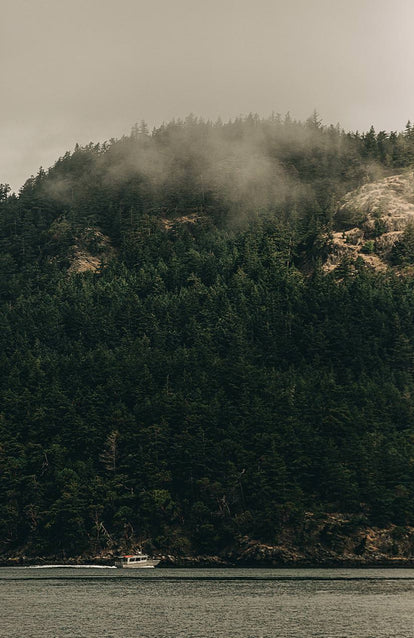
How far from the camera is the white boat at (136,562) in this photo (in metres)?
170

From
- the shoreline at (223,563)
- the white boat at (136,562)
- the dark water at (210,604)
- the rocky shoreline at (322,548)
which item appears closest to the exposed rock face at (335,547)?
the rocky shoreline at (322,548)

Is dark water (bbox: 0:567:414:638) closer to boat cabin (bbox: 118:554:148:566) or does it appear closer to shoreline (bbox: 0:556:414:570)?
boat cabin (bbox: 118:554:148:566)

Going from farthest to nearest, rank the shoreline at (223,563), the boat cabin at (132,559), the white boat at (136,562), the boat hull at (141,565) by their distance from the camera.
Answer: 1. the shoreline at (223,563)
2. the boat cabin at (132,559)
3. the white boat at (136,562)
4. the boat hull at (141,565)

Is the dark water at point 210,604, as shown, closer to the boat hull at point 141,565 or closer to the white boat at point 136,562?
the boat hull at point 141,565

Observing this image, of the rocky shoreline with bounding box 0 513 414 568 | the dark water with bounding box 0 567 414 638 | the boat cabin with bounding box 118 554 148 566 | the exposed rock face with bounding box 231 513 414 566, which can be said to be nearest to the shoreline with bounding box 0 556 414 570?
the rocky shoreline with bounding box 0 513 414 568

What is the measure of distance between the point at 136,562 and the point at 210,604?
190ft

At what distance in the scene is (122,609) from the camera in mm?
112250

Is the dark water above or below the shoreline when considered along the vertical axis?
above

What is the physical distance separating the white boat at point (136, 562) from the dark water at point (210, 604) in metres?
8.59

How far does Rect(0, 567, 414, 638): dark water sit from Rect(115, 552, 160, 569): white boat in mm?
8587

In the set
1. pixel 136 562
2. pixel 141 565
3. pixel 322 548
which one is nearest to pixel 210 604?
pixel 141 565

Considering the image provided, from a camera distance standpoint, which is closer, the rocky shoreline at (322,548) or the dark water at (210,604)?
the dark water at (210,604)

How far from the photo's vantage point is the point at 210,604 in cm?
11575

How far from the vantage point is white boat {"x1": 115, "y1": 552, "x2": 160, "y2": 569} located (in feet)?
559
